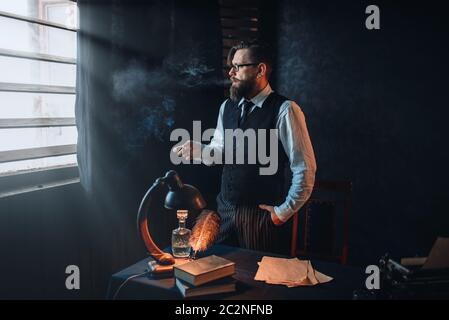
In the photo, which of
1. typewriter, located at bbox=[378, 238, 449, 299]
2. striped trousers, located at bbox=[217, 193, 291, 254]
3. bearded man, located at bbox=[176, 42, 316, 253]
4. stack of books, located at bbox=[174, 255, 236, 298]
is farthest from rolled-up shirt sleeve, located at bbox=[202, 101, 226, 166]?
typewriter, located at bbox=[378, 238, 449, 299]

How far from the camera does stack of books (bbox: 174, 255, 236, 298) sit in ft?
4.92

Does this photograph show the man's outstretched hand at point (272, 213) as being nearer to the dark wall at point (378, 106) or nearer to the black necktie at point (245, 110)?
the black necktie at point (245, 110)

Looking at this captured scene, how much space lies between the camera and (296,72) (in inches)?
138

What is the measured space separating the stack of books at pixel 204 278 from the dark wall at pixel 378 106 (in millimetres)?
2136

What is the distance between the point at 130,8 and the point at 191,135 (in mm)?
974

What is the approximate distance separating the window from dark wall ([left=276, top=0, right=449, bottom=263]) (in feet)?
5.98

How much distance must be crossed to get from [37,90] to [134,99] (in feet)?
1.99

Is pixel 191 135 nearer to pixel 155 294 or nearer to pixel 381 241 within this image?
pixel 155 294

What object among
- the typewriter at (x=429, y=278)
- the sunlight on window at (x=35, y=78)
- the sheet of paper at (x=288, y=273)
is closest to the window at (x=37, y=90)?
the sunlight on window at (x=35, y=78)

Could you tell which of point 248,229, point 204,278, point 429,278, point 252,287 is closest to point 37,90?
point 248,229

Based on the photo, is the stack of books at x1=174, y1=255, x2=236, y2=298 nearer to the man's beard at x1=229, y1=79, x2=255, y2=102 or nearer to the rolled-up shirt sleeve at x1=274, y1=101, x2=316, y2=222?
the rolled-up shirt sleeve at x1=274, y1=101, x2=316, y2=222

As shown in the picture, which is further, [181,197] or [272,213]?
[272,213]

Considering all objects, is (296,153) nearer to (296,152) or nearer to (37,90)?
(296,152)

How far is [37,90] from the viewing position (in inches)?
98.3
